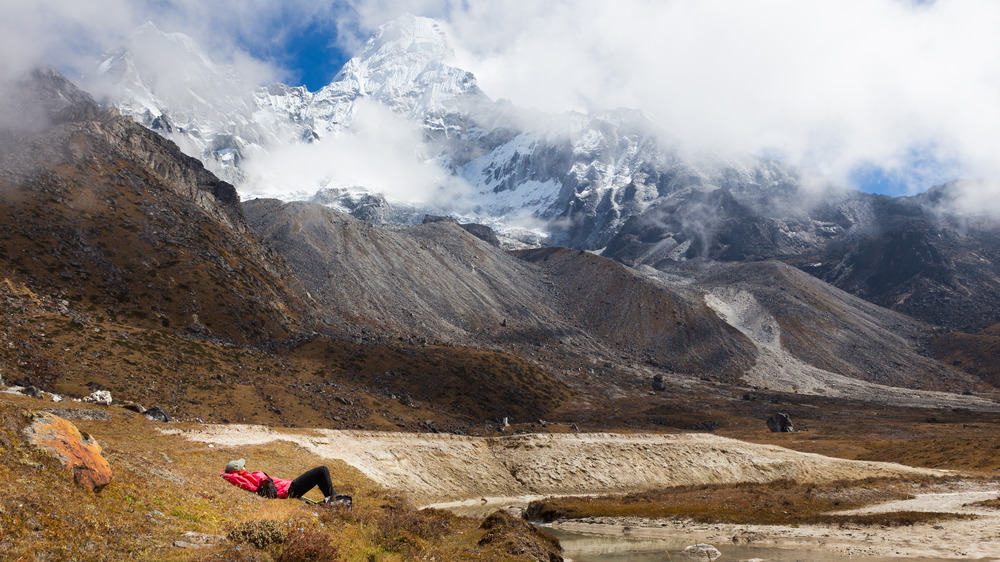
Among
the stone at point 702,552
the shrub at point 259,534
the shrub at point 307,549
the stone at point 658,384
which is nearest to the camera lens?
the shrub at point 307,549

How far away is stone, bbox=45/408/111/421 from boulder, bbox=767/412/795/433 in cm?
11251

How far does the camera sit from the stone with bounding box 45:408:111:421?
101 ft

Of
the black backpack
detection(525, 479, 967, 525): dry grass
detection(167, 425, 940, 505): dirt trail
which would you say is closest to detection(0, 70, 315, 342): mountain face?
detection(167, 425, 940, 505): dirt trail

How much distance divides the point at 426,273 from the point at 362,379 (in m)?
96.4

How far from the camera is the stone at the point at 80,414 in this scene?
30734mm

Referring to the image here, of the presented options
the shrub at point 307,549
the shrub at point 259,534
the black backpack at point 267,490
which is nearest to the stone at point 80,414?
the black backpack at point 267,490

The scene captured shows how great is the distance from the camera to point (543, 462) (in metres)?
49.3

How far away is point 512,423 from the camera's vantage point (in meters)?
95.5

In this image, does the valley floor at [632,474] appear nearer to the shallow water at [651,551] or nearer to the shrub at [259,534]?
the shallow water at [651,551]

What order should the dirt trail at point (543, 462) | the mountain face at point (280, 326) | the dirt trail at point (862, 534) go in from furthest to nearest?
the mountain face at point (280, 326)
the dirt trail at point (543, 462)
the dirt trail at point (862, 534)

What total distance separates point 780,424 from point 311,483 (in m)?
112

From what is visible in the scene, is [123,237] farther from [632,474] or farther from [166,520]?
[166,520]

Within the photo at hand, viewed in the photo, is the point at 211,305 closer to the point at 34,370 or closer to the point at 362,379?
the point at 362,379

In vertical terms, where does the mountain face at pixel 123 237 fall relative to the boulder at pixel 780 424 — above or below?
above
